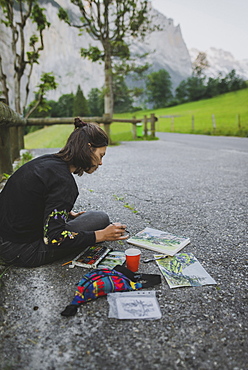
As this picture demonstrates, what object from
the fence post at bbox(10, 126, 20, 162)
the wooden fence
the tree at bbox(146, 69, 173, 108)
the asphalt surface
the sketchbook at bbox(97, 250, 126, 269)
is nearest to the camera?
the asphalt surface

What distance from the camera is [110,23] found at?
12.8m

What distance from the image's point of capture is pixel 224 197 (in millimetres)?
3867

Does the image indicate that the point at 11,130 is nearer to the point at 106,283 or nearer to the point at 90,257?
the point at 90,257

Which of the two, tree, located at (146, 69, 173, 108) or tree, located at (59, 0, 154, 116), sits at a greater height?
tree, located at (146, 69, 173, 108)

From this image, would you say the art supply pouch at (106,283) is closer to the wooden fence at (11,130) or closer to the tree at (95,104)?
the wooden fence at (11,130)

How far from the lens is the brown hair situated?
1855 mm

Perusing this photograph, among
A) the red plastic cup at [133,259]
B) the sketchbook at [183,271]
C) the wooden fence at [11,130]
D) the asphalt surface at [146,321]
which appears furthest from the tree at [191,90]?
the red plastic cup at [133,259]

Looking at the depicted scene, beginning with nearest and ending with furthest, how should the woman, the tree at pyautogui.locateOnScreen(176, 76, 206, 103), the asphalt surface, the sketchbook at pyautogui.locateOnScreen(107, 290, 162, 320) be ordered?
the asphalt surface < the sketchbook at pyautogui.locateOnScreen(107, 290, 162, 320) < the woman < the tree at pyautogui.locateOnScreen(176, 76, 206, 103)

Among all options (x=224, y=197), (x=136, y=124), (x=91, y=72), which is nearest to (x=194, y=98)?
(x=91, y=72)

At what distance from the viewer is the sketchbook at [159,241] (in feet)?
7.47

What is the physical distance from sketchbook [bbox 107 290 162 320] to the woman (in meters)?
0.45

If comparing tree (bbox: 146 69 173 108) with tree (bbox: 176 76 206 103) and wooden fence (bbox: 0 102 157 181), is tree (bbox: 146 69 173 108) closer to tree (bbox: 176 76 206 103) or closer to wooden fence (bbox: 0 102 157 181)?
tree (bbox: 176 76 206 103)

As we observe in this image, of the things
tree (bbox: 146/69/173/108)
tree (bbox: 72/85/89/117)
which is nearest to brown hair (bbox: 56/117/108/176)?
tree (bbox: 72/85/89/117)

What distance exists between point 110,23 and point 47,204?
13.4 m
